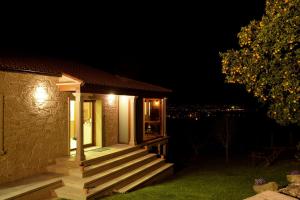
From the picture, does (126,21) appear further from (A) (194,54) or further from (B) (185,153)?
(A) (194,54)

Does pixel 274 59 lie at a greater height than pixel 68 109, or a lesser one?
greater

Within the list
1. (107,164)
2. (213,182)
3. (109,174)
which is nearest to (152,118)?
(213,182)

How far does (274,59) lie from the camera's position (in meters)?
8.82

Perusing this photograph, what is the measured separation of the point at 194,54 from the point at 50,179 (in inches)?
2010

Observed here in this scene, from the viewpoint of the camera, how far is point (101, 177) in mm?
9180

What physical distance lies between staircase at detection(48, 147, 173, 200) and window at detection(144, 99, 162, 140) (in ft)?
13.8

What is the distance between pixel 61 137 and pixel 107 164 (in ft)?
6.07

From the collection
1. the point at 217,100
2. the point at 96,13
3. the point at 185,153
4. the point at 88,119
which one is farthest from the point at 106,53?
the point at 217,100

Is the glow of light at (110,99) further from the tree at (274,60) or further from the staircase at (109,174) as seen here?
the tree at (274,60)

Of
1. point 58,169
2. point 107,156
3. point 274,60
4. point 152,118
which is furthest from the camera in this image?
point 152,118

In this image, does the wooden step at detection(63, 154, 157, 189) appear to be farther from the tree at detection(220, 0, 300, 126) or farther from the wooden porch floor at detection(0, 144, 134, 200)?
the tree at detection(220, 0, 300, 126)

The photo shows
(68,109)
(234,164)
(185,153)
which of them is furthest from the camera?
(185,153)

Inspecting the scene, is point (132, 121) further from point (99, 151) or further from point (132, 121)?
point (99, 151)

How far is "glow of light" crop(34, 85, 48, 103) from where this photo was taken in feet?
30.4
